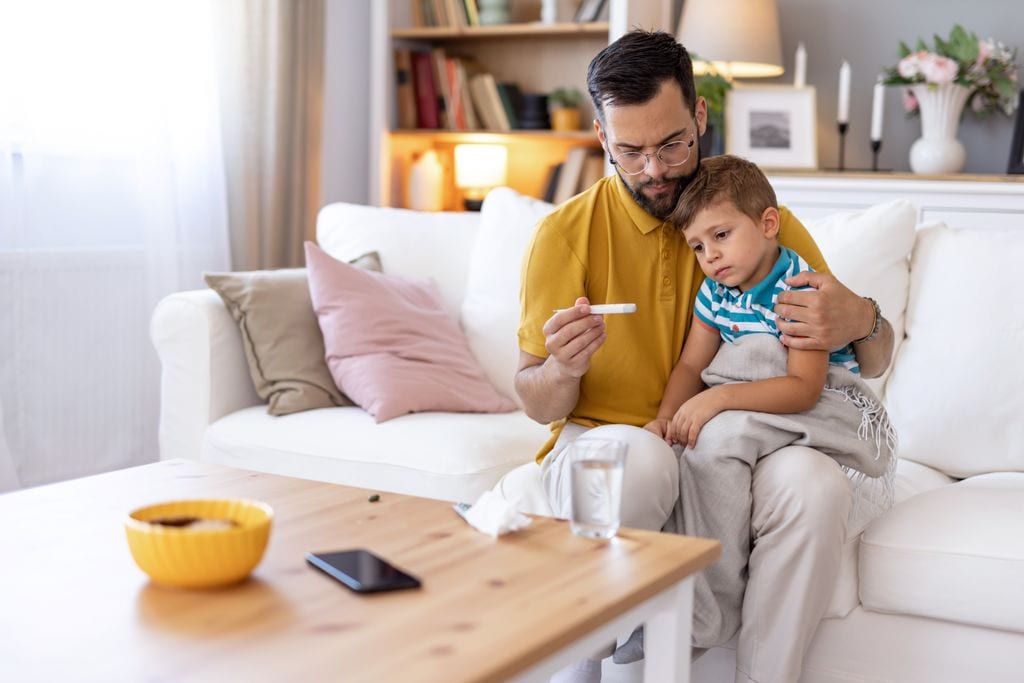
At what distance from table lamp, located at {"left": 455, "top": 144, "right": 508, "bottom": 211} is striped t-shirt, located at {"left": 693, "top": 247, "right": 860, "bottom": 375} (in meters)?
2.41

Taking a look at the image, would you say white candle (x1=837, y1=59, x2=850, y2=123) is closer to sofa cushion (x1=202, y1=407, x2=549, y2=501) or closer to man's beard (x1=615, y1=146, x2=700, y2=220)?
sofa cushion (x1=202, y1=407, x2=549, y2=501)

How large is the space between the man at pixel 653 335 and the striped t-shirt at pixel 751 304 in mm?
36

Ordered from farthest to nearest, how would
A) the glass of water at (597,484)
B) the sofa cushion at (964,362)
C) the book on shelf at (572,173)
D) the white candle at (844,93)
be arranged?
1. the book on shelf at (572,173)
2. the white candle at (844,93)
3. the sofa cushion at (964,362)
4. the glass of water at (597,484)

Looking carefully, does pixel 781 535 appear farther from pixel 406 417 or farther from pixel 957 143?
pixel 957 143

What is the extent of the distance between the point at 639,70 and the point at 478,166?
242cm

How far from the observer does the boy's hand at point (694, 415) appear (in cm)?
167

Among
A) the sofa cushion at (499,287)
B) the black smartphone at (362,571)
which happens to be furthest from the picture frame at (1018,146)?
the black smartphone at (362,571)

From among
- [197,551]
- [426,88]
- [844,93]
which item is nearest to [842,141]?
[844,93]

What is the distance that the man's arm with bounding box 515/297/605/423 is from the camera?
1554 mm

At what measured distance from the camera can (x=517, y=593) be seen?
111 centimetres

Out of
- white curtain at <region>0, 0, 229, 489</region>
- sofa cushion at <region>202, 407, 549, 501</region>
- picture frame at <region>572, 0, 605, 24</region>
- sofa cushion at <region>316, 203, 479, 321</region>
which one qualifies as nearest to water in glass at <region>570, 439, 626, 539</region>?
sofa cushion at <region>202, 407, 549, 501</region>

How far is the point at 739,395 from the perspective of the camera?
1.67 metres

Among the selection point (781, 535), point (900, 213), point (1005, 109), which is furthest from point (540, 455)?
point (1005, 109)

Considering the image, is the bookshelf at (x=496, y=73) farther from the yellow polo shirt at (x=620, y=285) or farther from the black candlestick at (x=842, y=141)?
the yellow polo shirt at (x=620, y=285)
